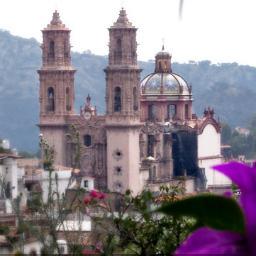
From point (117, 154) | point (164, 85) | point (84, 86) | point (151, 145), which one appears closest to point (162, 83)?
point (164, 85)

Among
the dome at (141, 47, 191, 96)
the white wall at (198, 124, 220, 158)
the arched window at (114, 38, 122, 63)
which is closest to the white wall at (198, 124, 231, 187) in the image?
the white wall at (198, 124, 220, 158)

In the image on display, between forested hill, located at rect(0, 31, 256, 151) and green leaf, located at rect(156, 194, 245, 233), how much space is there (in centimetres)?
9383

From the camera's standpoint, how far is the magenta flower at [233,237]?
5.67 ft

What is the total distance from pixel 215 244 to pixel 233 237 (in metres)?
0.02

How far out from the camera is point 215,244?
175 cm

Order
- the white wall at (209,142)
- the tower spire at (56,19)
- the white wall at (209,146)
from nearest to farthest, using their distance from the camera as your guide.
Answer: the tower spire at (56,19) → the white wall at (209,146) → the white wall at (209,142)

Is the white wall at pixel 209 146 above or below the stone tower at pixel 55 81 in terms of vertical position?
below

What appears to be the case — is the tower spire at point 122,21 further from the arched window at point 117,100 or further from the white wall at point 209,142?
the white wall at point 209,142

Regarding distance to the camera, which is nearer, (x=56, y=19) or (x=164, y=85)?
(x=56, y=19)

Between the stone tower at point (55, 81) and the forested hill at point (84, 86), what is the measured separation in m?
34.7

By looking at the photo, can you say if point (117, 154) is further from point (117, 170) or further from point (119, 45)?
point (119, 45)

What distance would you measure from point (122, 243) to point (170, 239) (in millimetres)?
633

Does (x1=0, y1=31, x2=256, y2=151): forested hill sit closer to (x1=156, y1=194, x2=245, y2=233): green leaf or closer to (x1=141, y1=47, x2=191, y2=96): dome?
(x1=141, y1=47, x2=191, y2=96): dome

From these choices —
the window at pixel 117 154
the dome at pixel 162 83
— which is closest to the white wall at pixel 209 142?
the dome at pixel 162 83
